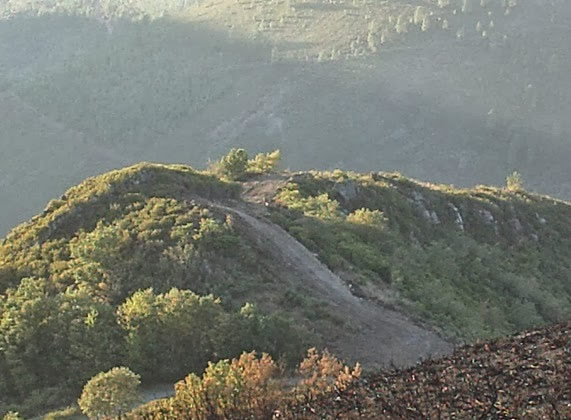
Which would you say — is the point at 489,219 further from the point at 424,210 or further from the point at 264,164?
the point at 264,164

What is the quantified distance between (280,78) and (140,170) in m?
114

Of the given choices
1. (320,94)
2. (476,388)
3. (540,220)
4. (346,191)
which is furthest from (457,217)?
(320,94)

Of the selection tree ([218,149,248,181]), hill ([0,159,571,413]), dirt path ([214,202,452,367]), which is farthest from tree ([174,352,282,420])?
tree ([218,149,248,181])

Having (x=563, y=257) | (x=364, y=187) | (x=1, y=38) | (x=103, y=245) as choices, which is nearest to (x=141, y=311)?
(x=103, y=245)

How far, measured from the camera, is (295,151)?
120688mm

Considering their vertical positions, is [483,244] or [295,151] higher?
[483,244]

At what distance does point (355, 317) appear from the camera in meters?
21.7

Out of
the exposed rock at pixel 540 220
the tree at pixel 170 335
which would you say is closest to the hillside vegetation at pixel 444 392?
the tree at pixel 170 335

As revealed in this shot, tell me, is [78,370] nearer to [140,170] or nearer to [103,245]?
[103,245]

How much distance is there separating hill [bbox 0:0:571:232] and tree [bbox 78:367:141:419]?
91195mm

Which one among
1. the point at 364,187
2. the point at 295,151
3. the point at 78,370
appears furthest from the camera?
the point at 295,151

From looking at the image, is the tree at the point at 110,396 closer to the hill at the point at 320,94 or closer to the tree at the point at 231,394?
the tree at the point at 231,394

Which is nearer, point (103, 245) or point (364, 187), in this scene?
point (103, 245)

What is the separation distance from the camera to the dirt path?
65.0 ft
